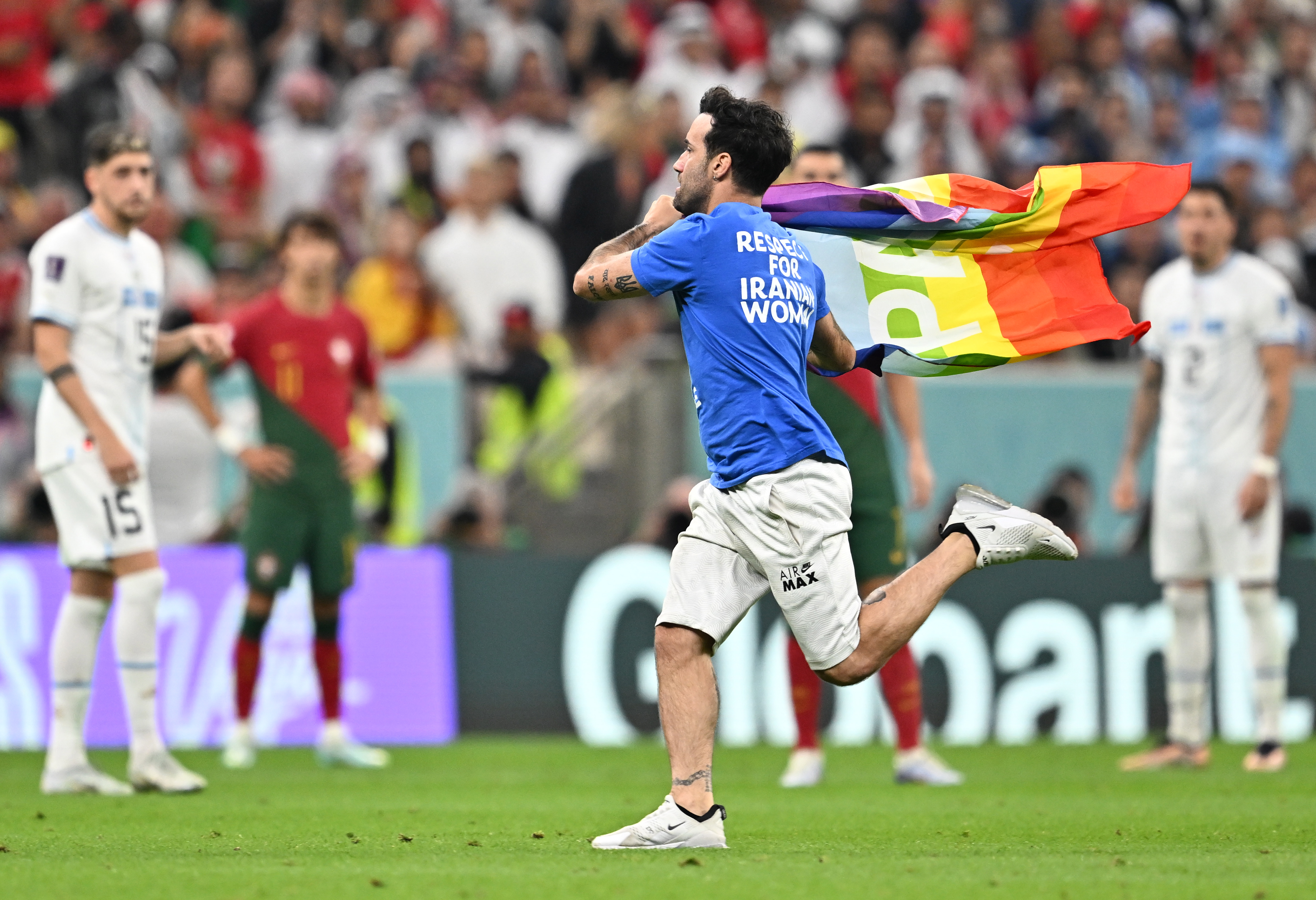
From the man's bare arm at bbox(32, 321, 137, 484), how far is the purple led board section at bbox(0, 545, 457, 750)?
3343mm

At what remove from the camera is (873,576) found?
8.92 meters

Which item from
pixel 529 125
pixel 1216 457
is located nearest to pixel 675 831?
pixel 1216 457

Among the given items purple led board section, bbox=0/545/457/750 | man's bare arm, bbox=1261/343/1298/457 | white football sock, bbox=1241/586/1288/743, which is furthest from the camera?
purple led board section, bbox=0/545/457/750

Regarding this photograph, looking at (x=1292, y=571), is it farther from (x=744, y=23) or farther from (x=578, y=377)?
(x=744, y=23)

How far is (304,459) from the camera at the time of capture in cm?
1044

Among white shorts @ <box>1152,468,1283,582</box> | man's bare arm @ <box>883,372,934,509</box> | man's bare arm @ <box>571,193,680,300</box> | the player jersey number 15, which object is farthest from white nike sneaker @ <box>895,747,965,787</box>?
the player jersey number 15

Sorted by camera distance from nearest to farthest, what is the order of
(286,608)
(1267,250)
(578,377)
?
(286,608)
(578,377)
(1267,250)

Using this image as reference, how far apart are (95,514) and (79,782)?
1258 millimetres

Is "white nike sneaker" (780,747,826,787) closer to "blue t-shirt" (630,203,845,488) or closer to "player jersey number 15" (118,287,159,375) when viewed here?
"blue t-shirt" (630,203,845,488)

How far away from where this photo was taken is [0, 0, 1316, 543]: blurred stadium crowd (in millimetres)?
14773

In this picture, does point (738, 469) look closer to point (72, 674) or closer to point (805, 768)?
point (805, 768)

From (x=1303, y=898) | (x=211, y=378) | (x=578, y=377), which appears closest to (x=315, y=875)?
(x=1303, y=898)

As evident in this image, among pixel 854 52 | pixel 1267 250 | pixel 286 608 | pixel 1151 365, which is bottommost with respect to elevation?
pixel 286 608

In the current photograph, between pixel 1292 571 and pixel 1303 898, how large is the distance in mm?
7672
